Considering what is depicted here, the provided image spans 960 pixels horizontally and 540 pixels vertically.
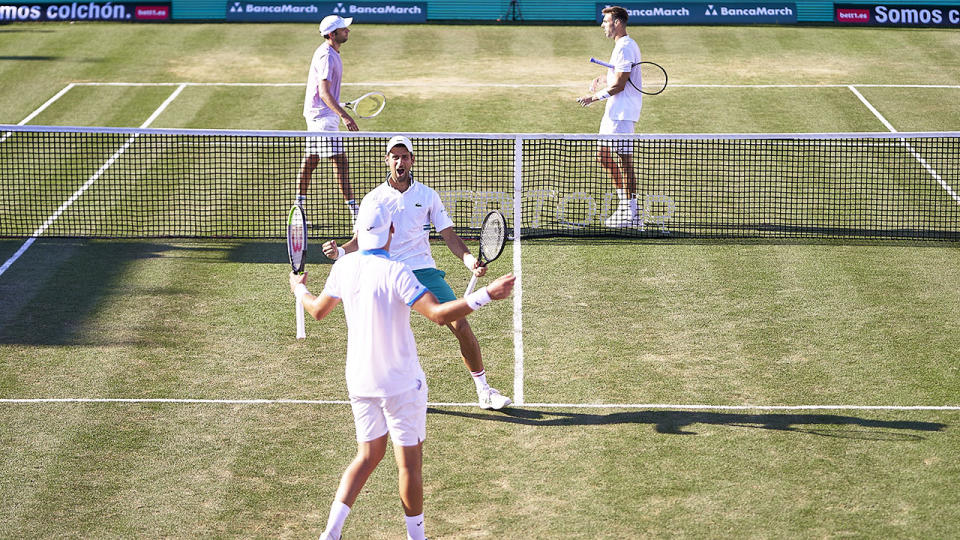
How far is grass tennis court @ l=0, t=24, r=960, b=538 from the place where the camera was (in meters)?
8.23

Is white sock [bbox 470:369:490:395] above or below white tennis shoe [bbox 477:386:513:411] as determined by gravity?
above

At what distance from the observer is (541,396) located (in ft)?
33.6

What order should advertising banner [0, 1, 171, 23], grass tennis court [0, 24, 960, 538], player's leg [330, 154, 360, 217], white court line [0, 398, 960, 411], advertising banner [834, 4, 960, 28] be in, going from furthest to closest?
advertising banner [0, 1, 171, 23], advertising banner [834, 4, 960, 28], player's leg [330, 154, 360, 217], white court line [0, 398, 960, 411], grass tennis court [0, 24, 960, 538]

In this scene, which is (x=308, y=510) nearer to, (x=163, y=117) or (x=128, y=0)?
(x=163, y=117)

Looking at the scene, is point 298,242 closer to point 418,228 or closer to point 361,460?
point 418,228

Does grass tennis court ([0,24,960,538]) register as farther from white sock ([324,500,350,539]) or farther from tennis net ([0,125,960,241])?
tennis net ([0,125,960,241])

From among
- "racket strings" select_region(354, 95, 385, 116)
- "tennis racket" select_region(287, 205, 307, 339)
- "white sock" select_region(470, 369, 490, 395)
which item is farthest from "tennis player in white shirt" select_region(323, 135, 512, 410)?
A: "racket strings" select_region(354, 95, 385, 116)

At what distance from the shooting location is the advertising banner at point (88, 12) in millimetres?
30484

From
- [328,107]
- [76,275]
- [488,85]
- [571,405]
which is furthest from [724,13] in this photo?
[571,405]

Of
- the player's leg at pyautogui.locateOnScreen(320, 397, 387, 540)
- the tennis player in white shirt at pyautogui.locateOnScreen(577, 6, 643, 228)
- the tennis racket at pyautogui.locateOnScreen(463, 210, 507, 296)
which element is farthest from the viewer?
the tennis player in white shirt at pyautogui.locateOnScreen(577, 6, 643, 228)

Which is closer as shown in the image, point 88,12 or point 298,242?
point 298,242

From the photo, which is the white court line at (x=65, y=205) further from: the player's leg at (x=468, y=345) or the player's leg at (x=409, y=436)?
the player's leg at (x=409, y=436)

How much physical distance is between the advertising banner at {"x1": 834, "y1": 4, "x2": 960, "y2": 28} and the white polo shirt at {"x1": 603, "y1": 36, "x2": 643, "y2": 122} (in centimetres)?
1695

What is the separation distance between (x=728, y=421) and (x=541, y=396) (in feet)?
5.34
